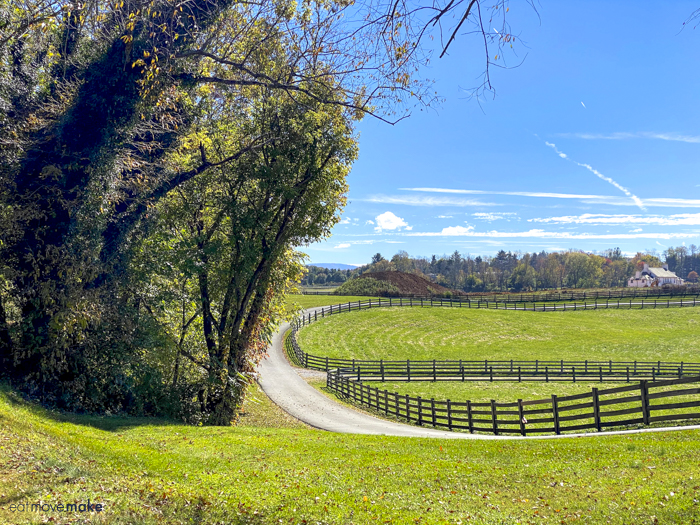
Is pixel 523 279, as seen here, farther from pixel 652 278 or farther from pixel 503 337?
pixel 503 337

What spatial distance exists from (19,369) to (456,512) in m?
10.3

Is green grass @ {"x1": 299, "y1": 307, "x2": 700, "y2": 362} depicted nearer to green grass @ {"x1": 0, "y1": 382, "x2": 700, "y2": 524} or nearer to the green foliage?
the green foliage

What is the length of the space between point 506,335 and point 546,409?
3494cm

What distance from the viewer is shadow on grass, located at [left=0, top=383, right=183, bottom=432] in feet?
27.6

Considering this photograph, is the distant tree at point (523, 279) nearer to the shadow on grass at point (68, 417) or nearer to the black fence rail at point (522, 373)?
the black fence rail at point (522, 373)

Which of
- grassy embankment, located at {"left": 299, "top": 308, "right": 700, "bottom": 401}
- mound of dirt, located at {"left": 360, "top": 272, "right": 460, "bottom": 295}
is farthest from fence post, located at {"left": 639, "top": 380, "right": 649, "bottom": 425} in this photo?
mound of dirt, located at {"left": 360, "top": 272, "right": 460, "bottom": 295}

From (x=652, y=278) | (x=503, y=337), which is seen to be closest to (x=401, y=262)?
(x=652, y=278)

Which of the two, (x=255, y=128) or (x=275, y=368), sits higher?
(x=255, y=128)

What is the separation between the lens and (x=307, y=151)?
1452cm

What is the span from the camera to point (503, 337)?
145 feet

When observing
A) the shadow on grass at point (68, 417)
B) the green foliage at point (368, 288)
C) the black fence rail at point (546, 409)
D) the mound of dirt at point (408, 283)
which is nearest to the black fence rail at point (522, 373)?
the black fence rail at point (546, 409)

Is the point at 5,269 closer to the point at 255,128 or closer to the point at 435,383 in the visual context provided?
the point at 255,128

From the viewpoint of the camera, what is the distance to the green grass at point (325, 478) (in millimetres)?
5145

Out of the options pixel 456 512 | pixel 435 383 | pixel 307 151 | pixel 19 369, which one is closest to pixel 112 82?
pixel 307 151
